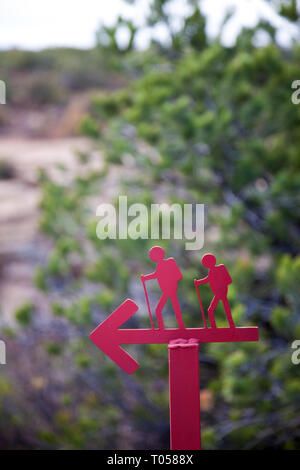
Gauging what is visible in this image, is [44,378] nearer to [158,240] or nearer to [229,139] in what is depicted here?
[158,240]

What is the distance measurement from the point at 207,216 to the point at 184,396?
4.20 ft

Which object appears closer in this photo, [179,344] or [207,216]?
[179,344]

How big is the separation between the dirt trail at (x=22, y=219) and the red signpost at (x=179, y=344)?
2.64 m

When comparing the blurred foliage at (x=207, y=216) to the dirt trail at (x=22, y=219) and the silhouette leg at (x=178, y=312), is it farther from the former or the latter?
the dirt trail at (x=22, y=219)

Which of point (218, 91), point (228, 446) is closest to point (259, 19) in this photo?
point (218, 91)

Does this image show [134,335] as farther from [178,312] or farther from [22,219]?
[22,219]

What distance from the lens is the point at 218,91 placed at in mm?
1892

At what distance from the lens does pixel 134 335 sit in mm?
713

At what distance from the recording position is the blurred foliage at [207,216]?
5.44 feet

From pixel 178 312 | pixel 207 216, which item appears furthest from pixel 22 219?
pixel 178 312

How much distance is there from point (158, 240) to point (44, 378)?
1080mm

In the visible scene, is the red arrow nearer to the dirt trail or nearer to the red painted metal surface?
the red painted metal surface

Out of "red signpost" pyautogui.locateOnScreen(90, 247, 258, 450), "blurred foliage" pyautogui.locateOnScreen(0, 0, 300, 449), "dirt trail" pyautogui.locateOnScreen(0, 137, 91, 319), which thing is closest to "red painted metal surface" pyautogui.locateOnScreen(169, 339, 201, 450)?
"red signpost" pyautogui.locateOnScreen(90, 247, 258, 450)

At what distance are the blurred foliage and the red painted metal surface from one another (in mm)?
813
